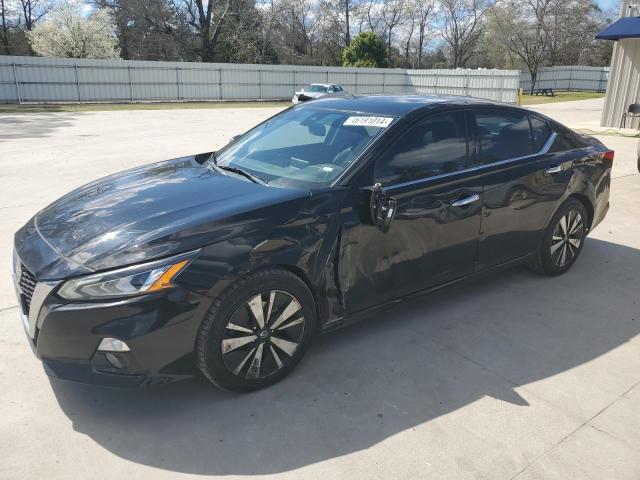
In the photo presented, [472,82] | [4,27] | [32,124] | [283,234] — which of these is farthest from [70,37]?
[283,234]

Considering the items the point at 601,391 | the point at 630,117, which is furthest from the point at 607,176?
the point at 630,117

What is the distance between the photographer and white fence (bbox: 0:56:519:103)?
2791 centimetres

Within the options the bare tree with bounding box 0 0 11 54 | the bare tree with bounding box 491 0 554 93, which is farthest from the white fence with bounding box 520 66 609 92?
the bare tree with bounding box 0 0 11 54

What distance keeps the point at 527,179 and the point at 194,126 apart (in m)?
14.7

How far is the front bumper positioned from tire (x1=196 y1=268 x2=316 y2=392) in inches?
4.5

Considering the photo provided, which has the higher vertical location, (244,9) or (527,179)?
(244,9)

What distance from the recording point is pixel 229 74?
110ft

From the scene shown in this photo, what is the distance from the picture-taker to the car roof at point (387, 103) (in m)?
3.82

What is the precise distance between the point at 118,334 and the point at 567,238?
393 centimetres

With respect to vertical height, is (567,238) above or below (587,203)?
below

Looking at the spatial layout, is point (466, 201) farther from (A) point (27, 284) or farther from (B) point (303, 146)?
(A) point (27, 284)

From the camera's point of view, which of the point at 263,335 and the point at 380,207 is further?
the point at 380,207

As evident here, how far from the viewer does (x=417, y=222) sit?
361 centimetres

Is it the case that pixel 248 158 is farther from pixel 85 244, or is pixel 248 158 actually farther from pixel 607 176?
pixel 607 176
